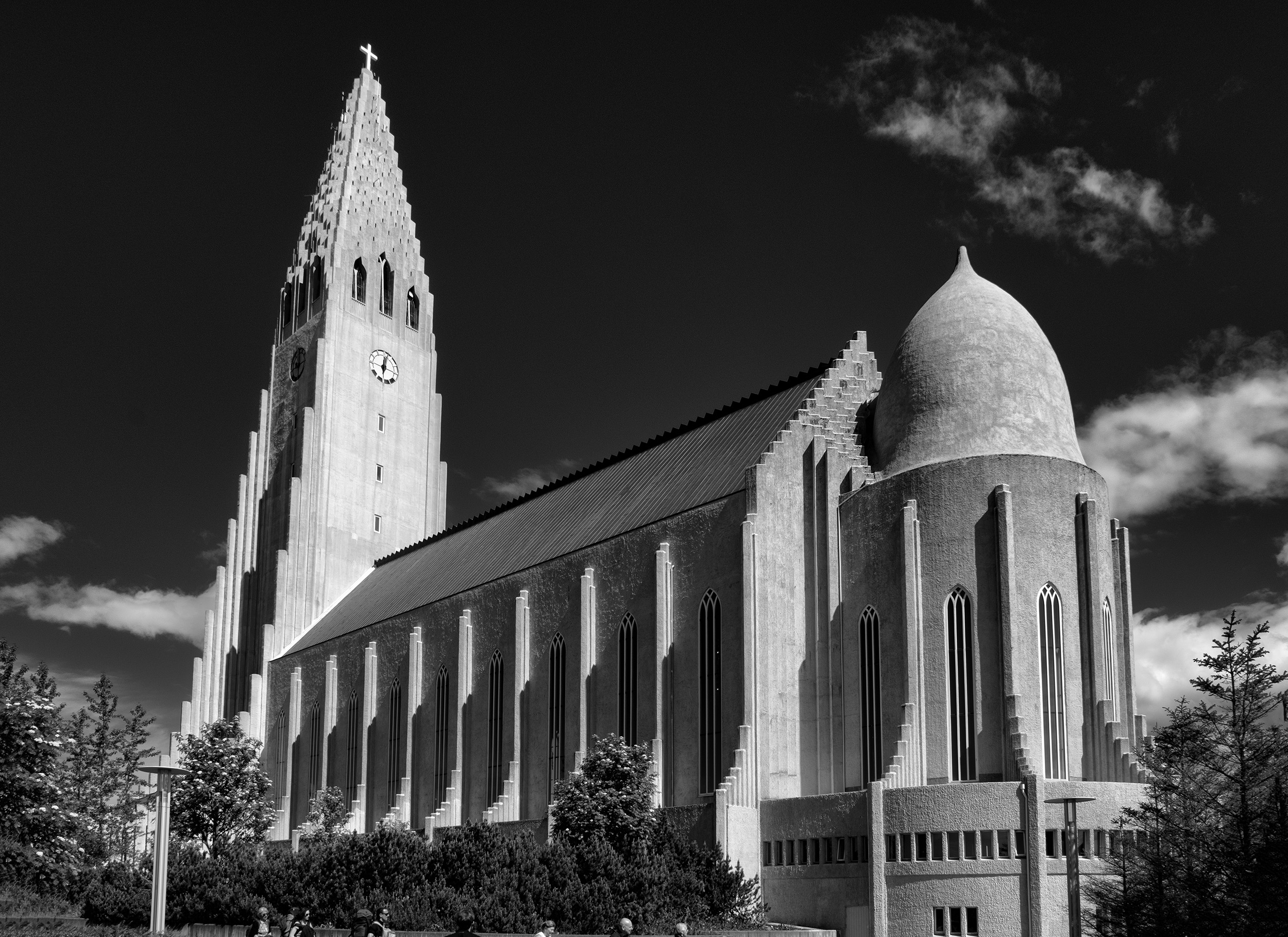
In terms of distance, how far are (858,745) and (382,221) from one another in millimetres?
50428

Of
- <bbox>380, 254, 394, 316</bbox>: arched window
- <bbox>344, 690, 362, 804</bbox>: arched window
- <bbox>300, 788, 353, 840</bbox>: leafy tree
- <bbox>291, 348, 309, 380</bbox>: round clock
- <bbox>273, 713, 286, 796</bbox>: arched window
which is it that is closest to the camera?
<bbox>300, 788, 353, 840</bbox>: leafy tree

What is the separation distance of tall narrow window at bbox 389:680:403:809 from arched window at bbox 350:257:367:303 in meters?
26.5

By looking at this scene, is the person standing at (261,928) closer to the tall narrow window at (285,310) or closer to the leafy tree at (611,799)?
the leafy tree at (611,799)

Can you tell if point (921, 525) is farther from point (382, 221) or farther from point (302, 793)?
point (382, 221)

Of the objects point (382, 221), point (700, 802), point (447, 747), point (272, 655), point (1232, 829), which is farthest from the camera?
point (382, 221)

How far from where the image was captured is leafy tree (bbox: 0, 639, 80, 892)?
33500mm

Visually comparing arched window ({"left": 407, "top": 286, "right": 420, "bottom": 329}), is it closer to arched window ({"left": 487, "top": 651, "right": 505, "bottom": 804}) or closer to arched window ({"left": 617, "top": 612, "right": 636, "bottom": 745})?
arched window ({"left": 487, "top": 651, "right": 505, "bottom": 804})

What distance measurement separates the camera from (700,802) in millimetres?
41844

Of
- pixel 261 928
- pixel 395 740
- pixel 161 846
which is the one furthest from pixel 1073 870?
pixel 395 740

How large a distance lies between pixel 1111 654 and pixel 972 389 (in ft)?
28.5

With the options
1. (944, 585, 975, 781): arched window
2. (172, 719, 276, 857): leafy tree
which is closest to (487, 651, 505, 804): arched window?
(172, 719, 276, 857): leafy tree

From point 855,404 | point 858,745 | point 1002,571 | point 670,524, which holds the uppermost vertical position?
point 855,404

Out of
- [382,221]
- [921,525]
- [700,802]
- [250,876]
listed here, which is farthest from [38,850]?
[382,221]

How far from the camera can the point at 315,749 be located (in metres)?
65.0
